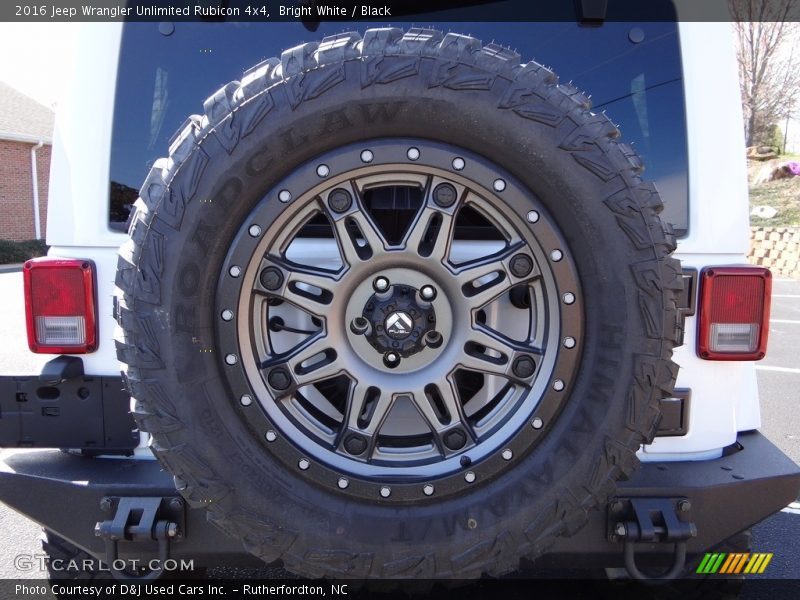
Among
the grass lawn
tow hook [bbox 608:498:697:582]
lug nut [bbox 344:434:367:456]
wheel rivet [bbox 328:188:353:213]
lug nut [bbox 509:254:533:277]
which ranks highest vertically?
the grass lawn

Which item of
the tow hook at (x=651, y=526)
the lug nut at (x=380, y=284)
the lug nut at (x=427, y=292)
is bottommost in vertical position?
the tow hook at (x=651, y=526)

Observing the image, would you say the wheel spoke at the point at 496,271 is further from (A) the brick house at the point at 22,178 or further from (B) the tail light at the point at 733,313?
(A) the brick house at the point at 22,178

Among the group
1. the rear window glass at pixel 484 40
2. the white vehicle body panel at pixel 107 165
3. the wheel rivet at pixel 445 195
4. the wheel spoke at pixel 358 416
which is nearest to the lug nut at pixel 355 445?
the wheel spoke at pixel 358 416

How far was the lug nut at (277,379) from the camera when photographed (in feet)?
5.54

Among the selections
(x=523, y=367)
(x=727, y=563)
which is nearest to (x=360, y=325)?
(x=523, y=367)

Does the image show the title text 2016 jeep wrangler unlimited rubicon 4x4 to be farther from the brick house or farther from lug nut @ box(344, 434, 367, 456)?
the brick house

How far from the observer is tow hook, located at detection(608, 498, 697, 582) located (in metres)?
1.79

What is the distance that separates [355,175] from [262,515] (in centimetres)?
90

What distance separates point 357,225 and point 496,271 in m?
0.39

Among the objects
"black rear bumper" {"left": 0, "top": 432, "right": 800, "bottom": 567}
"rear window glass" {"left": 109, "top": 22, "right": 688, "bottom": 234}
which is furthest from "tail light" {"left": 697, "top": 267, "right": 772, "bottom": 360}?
"black rear bumper" {"left": 0, "top": 432, "right": 800, "bottom": 567}

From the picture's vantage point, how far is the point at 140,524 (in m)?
1.76

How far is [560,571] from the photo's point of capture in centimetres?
289

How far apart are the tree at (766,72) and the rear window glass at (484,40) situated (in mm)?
21824

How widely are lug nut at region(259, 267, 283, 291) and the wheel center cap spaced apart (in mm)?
305
